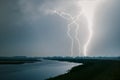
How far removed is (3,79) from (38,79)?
28.4 ft

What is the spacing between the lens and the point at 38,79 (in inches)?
1660

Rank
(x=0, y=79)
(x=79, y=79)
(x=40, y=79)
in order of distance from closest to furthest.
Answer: (x=79, y=79) < (x=40, y=79) < (x=0, y=79)

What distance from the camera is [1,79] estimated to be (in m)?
44.7

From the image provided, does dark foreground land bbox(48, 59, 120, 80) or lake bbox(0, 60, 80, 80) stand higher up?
dark foreground land bbox(48, 59, 120, 80)

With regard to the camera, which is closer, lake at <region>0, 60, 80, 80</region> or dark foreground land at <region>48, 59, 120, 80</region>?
dark foreground land at <region>48, 59, 120, 80</region>

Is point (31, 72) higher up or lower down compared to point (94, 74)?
lower down

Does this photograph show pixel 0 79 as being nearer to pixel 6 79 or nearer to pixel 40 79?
pixel 6 79

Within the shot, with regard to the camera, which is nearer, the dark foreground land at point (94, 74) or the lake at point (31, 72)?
the dark foreground land at point (94, 74)

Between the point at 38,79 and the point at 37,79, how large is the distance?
248 millimetres

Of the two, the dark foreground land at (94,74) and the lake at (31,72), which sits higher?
the dark foreground land at (94,74)

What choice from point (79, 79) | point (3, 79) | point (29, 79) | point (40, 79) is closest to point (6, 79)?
point (3, 79)

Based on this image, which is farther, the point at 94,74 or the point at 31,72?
the point at 31,72

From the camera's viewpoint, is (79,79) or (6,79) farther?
(6,79)

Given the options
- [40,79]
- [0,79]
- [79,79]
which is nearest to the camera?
[79,79]
